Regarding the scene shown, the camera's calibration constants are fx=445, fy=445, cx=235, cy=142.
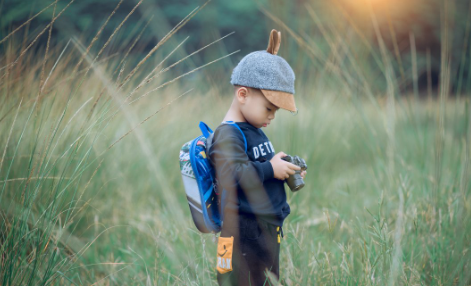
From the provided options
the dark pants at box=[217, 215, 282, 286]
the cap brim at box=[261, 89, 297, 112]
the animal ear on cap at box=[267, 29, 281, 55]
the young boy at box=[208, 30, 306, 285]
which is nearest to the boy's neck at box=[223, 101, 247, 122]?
the young boy at box=[208, 30, 306, 285]

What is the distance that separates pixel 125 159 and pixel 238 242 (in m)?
1.64

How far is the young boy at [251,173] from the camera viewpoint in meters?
1.38

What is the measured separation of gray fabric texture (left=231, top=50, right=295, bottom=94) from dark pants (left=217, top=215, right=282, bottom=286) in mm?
430

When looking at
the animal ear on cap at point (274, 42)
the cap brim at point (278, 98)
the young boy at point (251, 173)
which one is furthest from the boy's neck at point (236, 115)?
the animal ear on cap at point (274, 42)

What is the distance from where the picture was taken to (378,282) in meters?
1.51

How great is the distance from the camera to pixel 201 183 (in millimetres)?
1424

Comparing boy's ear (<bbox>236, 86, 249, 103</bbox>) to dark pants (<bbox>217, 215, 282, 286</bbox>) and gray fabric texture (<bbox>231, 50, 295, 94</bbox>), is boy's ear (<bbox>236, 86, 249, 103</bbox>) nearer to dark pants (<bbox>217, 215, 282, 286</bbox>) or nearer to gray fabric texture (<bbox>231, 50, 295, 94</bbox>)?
gray fabric texture (<bbox>231, 50, 295, 94</bbox>)

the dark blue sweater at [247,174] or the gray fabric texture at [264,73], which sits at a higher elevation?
the gray fabric texture at [264,73]

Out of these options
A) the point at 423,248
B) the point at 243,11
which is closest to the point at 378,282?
the point at 423,248

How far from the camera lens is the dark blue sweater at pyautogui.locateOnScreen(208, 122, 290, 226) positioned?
4.49ft

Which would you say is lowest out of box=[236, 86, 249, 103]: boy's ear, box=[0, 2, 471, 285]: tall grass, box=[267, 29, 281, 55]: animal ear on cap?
box=[0, 2, 471, 285]: tall grass

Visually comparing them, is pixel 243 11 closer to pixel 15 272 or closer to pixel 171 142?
pixel 171 142

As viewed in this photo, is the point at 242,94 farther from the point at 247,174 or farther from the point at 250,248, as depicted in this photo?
the point at 250,248

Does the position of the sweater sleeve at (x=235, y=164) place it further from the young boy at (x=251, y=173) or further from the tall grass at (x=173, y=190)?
the tall grass at (x=173, y=190)
